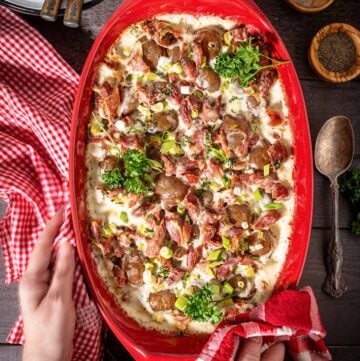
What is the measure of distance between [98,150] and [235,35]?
0.85 metres

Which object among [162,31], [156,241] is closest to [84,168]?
[156,241]

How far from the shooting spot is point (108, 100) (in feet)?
7.47

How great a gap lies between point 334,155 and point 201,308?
103cm

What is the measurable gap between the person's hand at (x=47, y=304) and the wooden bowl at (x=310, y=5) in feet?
5.35

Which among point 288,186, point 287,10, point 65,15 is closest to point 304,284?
point 288,186

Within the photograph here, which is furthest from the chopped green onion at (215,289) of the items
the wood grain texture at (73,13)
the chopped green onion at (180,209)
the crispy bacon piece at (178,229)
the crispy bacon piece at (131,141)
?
the wood grain texture at (73,13)

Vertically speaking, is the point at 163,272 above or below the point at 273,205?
below

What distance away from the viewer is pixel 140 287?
2.37m

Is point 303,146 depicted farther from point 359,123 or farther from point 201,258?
point 201,258

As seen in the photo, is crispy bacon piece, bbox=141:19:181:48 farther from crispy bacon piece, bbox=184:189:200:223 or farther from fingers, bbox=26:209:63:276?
fingers, bbox=26:209:63:276

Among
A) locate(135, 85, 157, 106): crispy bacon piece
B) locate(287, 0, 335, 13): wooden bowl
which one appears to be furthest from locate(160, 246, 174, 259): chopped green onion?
locate(287, 0, 335, 13): wooden bowl

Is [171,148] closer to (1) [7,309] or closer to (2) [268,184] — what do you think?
(2) [268,184]

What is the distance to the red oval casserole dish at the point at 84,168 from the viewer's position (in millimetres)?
2143

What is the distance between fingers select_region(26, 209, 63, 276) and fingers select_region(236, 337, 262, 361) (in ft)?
3.06
